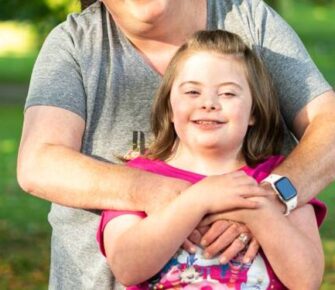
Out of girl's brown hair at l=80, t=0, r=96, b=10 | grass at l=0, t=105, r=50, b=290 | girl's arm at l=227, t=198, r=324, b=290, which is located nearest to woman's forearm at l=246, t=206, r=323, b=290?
girl's arm at l=227, t=198, r=324, b=290

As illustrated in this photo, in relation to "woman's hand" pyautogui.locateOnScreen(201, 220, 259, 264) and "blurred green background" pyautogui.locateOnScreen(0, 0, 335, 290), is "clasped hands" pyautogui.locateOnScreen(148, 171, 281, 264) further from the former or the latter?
"blurred green background" pyautogui.locateOnScreen(0, 0, 335, 290)

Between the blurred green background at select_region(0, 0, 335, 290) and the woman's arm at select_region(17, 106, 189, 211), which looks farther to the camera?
the blurred green background at select_region(0, 0, 335, 290)

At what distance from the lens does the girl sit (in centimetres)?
400

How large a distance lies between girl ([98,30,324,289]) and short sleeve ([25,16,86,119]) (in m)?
0.29

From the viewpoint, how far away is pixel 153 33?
15.2 ft

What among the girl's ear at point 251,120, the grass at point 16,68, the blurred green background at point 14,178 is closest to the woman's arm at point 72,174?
the girl's ear at point 251,120

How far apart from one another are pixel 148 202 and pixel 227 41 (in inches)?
24.5

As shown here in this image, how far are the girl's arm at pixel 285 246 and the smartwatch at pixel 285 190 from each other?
50 millimetres

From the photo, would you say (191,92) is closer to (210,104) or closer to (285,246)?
(210,104)

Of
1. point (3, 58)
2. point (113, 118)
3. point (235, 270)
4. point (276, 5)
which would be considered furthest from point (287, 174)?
point (3, 58)

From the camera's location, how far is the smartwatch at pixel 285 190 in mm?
4113

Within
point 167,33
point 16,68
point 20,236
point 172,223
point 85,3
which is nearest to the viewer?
point 172,223

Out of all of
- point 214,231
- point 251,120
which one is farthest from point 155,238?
point 251,120

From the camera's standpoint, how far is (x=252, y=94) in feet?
14.0
